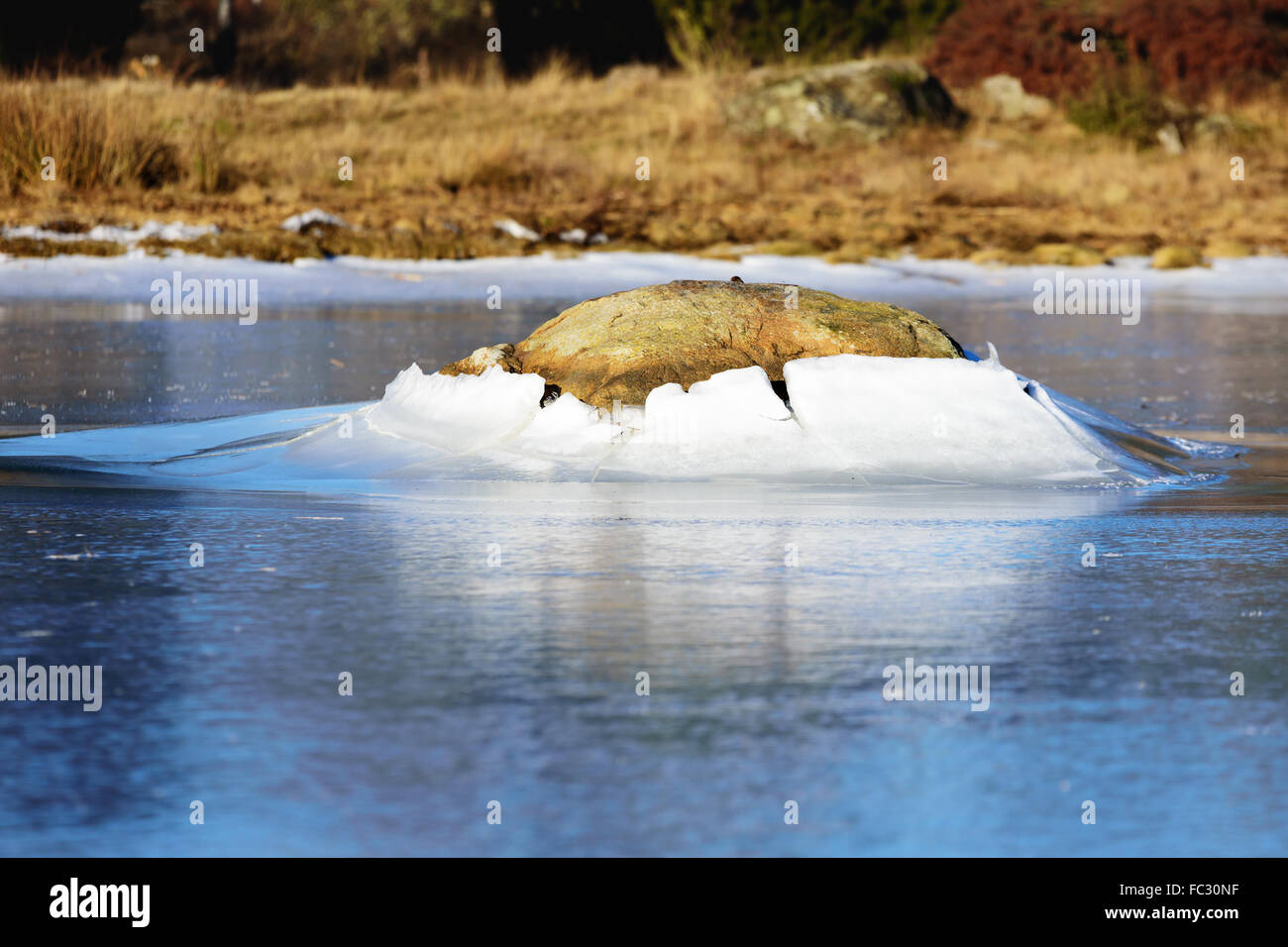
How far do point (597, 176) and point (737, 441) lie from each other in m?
16.7

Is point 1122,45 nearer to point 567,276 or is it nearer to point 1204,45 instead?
point 1204,45

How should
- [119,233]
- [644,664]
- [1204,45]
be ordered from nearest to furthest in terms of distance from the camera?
[644,664] < [119,233] < [1204,45]

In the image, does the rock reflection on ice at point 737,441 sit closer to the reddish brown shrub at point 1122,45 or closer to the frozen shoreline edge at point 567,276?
the frozen shoreline edge at point 567,276

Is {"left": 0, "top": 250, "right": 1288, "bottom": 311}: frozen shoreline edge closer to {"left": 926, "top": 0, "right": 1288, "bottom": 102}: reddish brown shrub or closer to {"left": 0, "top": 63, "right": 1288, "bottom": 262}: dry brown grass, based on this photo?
{"left": 0, "top": 63, "right": 1288, "bottom": 262}: dry brown grass

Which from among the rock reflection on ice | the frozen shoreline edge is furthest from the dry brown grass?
the rock reflection on ice

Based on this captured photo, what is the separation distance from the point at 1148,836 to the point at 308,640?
183cm

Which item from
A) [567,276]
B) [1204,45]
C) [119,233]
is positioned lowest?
[567,276]

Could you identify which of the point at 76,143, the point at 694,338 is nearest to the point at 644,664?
the point at 694,338

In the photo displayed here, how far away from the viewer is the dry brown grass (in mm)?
18766

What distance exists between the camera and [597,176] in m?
22.6

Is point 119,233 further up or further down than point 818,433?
further up

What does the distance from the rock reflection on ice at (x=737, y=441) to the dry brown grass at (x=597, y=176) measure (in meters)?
10.7

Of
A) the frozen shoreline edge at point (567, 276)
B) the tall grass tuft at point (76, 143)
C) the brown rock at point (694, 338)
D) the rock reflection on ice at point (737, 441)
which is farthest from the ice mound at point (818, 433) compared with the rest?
the tall grass tuft at point (76, 143)
